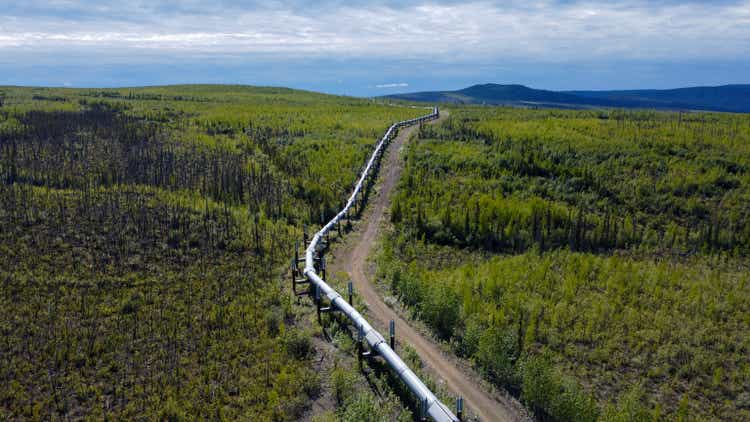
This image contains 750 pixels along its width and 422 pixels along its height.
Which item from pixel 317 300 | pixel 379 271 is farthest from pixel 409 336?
pixel 379 271

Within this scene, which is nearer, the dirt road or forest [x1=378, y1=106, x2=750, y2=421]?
the dirt road

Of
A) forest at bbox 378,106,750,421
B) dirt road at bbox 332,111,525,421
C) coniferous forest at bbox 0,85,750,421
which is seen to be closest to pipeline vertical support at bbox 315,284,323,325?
coniferous forest at bbox 0,85,750,421

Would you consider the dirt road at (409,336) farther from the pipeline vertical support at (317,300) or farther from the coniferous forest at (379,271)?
the pipeline vertical support at (317,300)

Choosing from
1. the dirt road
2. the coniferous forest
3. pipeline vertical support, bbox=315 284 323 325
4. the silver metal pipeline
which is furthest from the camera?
pipeline vertical support, bbox=315 284 323 325

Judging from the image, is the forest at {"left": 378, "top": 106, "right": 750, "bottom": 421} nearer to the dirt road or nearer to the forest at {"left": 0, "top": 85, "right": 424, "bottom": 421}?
the dirt road

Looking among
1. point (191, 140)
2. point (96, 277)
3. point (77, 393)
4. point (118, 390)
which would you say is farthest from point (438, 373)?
point (191, 140)

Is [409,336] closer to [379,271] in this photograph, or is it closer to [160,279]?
[379,271]

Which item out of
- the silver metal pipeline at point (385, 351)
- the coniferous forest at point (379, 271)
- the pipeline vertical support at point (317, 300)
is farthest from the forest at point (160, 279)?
the silver metal pipeline at point (385, 351)
